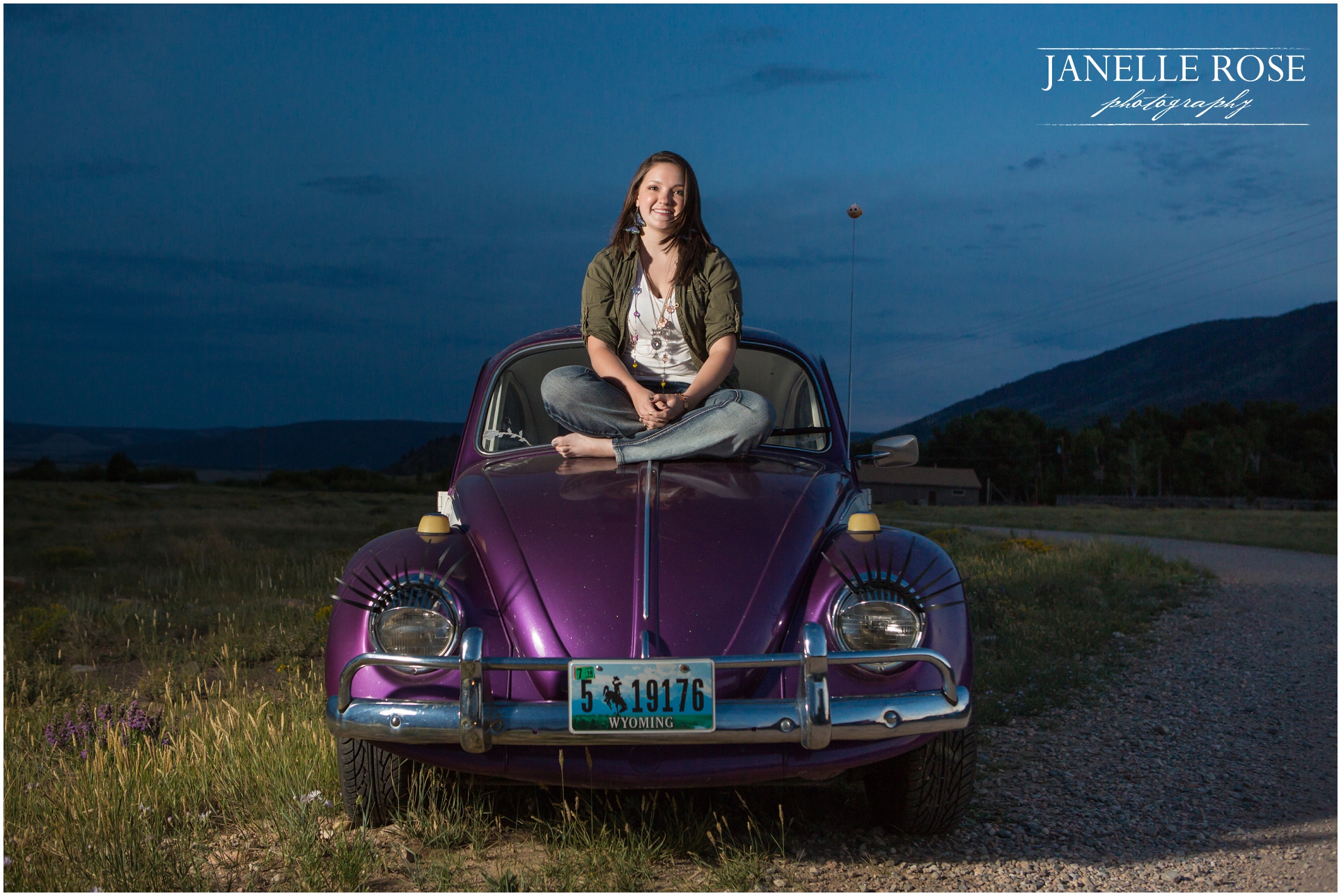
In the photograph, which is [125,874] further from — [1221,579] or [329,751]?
[1221,579]

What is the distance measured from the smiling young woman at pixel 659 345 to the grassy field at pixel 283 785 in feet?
4.31

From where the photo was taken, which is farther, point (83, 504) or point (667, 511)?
point (83, 504)

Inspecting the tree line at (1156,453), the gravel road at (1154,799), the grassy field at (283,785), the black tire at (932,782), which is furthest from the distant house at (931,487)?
the black tire at (932,782)

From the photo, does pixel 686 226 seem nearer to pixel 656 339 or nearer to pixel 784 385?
pixel 656 339

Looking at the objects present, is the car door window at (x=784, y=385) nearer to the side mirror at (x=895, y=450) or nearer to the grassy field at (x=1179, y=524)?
the side mirror at (x=895, y=450)

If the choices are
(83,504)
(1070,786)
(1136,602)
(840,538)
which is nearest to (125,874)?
(840,538)

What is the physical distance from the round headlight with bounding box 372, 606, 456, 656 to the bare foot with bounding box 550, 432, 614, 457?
1.16m

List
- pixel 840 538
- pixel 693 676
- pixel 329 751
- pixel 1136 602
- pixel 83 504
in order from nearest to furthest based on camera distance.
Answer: pixel 693 676, pixel 840 538, pixel 329 751, pixel 1136 602, pixel 83 504

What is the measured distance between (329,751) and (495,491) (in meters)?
1.12

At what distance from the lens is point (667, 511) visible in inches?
126

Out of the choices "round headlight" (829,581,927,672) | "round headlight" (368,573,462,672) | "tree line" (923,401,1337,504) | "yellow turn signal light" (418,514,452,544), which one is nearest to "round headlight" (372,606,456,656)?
"round headlight" (368,573,462,672)

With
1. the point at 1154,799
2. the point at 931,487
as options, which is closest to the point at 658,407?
the point at 1154,799

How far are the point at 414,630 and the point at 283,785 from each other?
3.36 ft

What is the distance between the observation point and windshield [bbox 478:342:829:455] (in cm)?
453
